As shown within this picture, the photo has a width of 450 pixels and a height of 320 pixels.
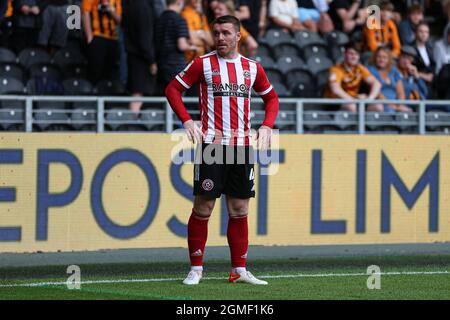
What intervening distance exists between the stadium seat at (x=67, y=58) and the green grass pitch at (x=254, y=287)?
12.1 feet

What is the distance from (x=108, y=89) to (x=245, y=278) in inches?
225

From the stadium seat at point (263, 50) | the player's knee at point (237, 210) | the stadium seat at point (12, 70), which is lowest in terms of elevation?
the player's knee at point (237, 210)

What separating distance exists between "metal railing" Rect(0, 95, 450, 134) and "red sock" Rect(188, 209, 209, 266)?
13.2 feet

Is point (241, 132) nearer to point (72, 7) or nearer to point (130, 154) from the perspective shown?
point (130, 154)

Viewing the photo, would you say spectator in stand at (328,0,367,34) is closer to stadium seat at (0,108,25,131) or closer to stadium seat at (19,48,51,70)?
stadium seat at (19,48,51,70)

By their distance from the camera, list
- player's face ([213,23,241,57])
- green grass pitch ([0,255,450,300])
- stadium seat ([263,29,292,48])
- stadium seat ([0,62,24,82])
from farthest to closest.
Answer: stadium seat ([263,29,292,48]), stadium seat ([0,62,24,82]), player's face ([213,23,241,57]), green grass pitch ([0,255,450,300])

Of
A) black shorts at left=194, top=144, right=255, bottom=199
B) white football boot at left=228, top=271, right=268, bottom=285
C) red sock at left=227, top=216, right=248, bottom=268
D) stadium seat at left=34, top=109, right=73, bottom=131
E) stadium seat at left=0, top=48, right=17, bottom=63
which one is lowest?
white football boot at left=228, top=271, right=268, bottom=285

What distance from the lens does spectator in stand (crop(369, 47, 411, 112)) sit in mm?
16406

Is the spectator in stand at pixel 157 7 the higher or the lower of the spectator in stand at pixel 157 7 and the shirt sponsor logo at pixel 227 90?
the higher

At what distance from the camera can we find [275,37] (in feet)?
56.5

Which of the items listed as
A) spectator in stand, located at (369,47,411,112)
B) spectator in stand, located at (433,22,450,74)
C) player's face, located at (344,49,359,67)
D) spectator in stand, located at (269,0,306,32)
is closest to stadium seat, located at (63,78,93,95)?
player's face, located at (344,49,359,67)

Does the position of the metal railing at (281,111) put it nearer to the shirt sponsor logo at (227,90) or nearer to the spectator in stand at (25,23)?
the spectator in stand at (25,23)

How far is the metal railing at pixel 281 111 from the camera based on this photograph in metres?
13.8

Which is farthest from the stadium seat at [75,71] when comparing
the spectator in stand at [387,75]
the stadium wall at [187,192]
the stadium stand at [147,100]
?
the spectator in stand at [387,75]
